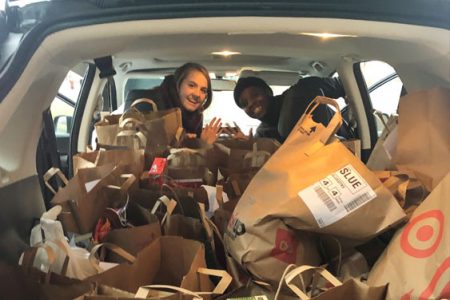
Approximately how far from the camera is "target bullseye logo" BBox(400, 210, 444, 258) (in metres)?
0.87

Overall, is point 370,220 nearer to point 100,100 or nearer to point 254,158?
point 254,158

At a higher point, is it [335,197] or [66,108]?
[335,197]

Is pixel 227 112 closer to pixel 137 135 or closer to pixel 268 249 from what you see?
pixel 137 135

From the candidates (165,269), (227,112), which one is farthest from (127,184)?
(227,112)

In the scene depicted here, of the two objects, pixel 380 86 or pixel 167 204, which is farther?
pixel 380 86

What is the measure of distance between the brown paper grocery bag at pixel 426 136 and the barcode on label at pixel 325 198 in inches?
11.4

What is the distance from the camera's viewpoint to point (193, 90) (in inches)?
92.4

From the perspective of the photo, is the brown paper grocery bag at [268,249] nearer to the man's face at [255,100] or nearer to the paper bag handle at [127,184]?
the paper bag handle at [127,184]

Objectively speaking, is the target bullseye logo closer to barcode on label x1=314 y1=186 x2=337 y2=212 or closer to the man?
barcode on label x1=314 y1=186 x2=337 y2=212

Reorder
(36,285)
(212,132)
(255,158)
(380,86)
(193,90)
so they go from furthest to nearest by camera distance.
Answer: (380,86) < (193,90) < (212,132) < (255,158) < (36,285)

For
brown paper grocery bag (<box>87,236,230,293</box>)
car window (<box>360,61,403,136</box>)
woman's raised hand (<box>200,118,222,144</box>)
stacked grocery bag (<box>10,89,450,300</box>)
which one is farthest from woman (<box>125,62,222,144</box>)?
brown paper grocery bag (<box>87,236,230,293</box>)

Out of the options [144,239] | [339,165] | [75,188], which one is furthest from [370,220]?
[75,188]

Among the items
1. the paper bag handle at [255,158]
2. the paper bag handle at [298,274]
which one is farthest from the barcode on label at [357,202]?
the paper bag handle at [255,158]

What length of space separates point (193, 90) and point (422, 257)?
163cm
